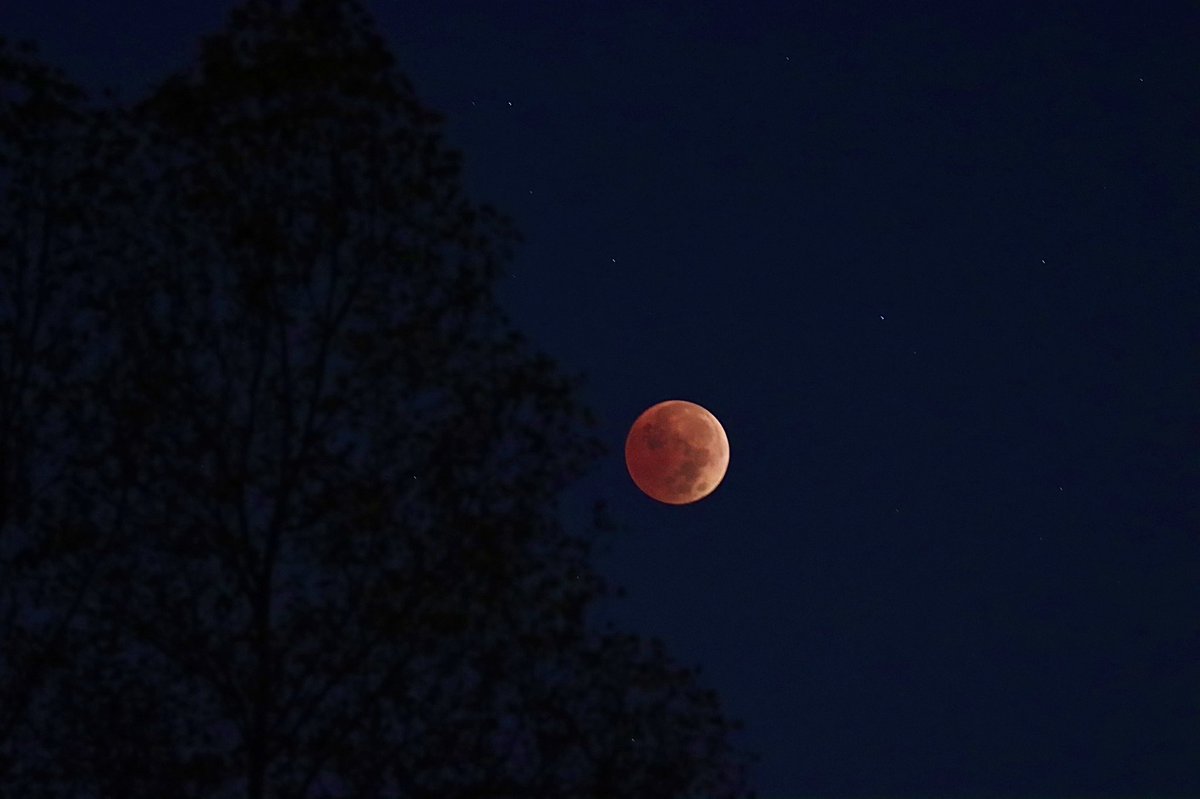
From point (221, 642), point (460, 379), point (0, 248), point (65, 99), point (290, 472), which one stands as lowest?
point (221, 642)

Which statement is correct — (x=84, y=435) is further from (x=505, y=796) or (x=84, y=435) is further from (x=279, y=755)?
(x=505, y=796)

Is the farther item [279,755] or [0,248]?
[0,248]

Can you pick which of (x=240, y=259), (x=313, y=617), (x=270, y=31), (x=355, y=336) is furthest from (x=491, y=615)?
(x=270, y=31)

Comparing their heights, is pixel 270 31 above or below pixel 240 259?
above

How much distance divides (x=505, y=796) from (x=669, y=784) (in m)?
2.18

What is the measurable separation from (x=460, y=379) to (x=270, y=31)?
5246 millimetres

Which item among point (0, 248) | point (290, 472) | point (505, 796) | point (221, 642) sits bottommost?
point (505, 796)

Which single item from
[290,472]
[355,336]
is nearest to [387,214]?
[355,336]

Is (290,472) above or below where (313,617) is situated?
above

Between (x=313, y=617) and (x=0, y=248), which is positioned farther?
(x=0, y=248)

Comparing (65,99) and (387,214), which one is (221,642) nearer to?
(387,214)

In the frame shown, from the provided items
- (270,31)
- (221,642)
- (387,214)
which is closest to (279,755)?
(221,642)

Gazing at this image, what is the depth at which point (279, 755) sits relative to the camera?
76.1 feet

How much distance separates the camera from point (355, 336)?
945 inches
